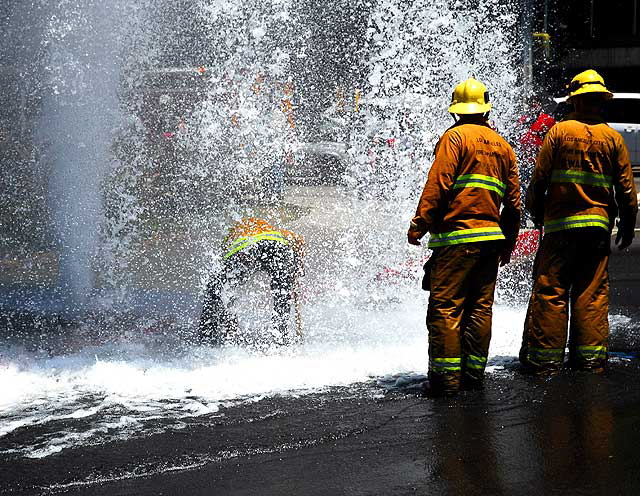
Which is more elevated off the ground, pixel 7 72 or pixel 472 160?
pixel 7 72

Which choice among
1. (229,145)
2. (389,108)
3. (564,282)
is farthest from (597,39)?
(564,282)

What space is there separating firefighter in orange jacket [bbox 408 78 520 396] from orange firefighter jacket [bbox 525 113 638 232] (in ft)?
1.42

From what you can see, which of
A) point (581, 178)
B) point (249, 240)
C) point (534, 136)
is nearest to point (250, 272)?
point (249, 240)

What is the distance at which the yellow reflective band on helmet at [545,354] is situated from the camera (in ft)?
18.8

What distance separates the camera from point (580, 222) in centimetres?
571

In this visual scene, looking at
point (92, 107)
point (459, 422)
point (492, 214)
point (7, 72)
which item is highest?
point (7, 72)

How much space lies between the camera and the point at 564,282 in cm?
582

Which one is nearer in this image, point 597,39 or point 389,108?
point 389,108

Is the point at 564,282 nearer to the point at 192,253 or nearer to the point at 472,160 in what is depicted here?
the point at 472,160

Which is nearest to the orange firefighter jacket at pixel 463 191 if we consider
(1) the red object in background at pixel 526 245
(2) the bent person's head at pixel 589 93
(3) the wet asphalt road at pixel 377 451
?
(2) the bent person's head at pixel 589 93

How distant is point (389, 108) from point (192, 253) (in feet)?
14.4

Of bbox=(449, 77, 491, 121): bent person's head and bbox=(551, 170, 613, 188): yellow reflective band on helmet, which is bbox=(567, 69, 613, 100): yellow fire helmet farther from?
bbox=(449, 77, 491, 121): bent person's head

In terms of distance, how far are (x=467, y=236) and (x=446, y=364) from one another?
73 centimetres

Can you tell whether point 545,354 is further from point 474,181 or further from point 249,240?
point 249,240
